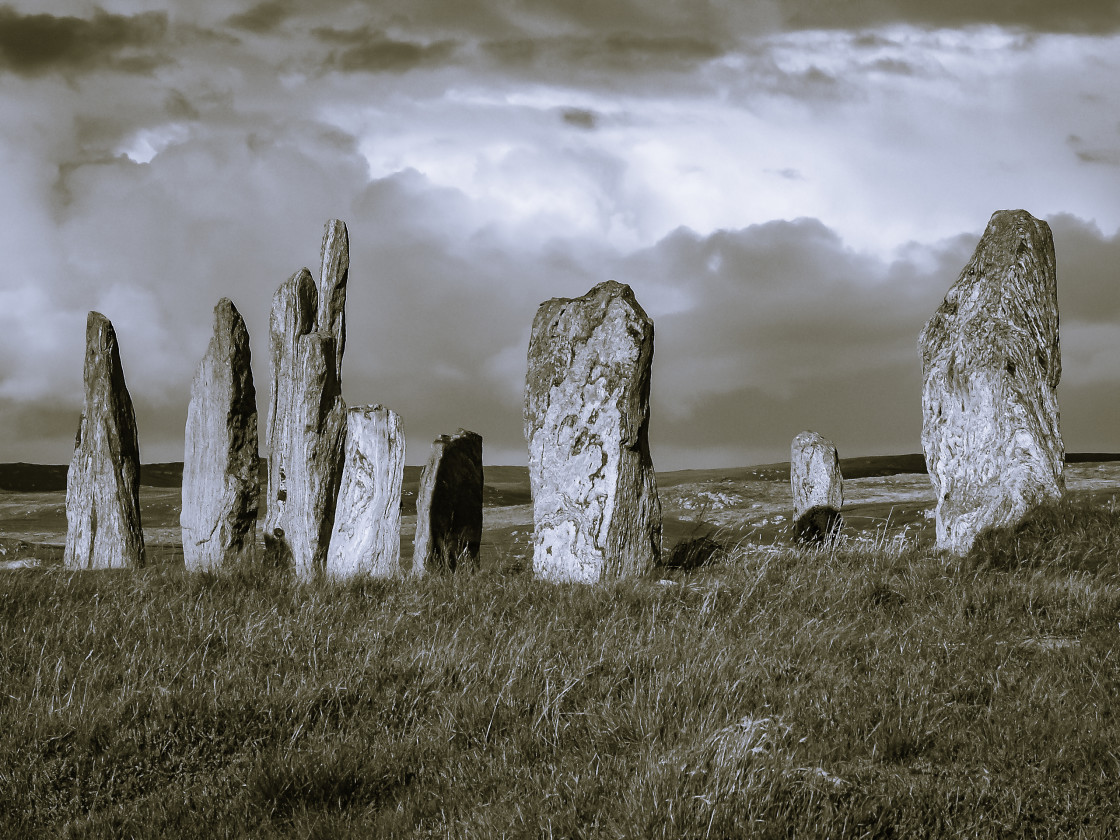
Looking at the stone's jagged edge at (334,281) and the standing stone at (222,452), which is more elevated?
the stone's jagged edge at (334,281)

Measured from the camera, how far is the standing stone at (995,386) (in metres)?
11.0

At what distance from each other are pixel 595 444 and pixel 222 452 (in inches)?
192

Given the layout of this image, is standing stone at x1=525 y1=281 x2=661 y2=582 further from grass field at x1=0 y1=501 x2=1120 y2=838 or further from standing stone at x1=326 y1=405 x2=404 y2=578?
standing stone at x1=326 y1=405 x2=404 y2=578

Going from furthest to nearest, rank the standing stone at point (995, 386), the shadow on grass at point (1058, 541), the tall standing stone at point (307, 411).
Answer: the tall standing stone at point (307, 411) < the standing stone at point (995, 386) < the shadow on grass at point (1058, 541)

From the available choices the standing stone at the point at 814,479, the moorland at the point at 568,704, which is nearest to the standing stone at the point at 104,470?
the moorland at the point at 568,704

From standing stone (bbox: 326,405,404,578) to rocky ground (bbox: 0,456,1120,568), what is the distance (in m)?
1.35

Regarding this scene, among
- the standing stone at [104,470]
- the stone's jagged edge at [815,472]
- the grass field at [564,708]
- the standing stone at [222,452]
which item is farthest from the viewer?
the stone's jagged edge at [815,472]

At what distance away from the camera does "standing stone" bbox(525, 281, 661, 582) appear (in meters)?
9.90

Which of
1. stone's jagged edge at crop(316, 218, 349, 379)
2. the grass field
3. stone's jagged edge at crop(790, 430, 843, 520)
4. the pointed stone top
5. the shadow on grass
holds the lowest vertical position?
the grass field

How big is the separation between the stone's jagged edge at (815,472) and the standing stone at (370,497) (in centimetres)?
860

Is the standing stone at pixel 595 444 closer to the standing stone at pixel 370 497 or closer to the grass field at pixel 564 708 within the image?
the grass field at pixel 564 708

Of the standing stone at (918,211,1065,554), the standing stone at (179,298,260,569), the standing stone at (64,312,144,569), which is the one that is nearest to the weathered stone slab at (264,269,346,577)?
the standing stone at (179,298,260,569)

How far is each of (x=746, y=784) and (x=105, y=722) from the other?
3.67 meters

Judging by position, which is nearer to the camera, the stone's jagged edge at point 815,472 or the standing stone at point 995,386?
the standing stone at point 995,386
